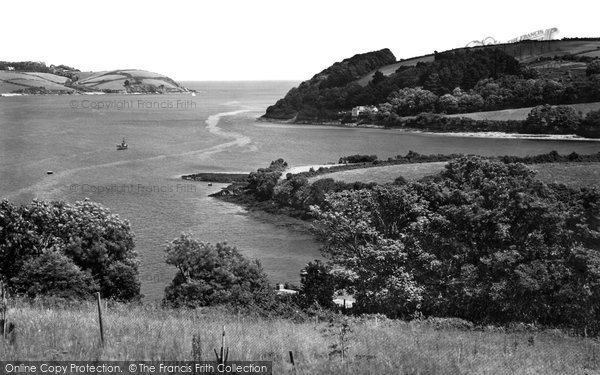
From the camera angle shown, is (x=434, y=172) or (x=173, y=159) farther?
(x=173, y=159)

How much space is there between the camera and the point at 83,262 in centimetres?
2964

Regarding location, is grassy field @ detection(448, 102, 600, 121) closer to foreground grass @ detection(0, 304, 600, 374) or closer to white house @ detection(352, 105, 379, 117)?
white house @ detection(352, 105, 379, 117)

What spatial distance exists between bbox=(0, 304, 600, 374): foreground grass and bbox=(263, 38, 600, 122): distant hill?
15369 cm

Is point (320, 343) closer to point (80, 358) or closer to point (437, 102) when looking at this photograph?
point (80, 358)

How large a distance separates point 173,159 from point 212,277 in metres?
73.5

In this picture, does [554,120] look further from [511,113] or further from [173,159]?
[173,159]

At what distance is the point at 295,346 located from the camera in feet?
39.1

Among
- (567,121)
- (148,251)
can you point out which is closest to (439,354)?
(148,251)

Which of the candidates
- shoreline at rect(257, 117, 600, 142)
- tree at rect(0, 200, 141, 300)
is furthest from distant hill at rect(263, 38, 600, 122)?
tree at rect(0, 200, 141, 300)

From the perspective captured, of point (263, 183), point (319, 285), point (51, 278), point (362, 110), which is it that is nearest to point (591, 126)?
point (362, 110)

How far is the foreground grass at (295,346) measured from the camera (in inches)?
416

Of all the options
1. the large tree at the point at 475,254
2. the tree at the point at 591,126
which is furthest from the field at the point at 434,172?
the tree at the point at 591,126

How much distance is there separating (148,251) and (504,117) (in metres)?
126

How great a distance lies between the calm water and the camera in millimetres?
54312
